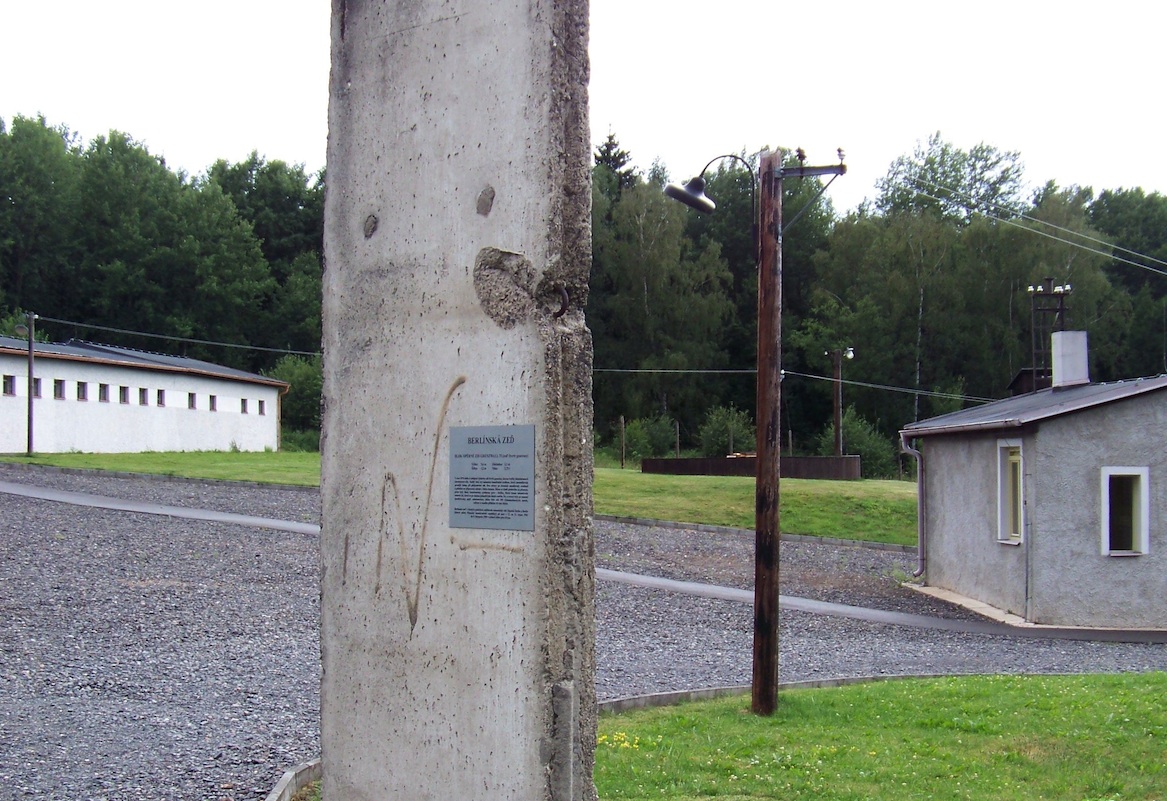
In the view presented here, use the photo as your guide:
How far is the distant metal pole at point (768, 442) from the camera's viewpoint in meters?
9.95

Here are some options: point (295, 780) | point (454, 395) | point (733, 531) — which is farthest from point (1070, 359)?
point (454, 395)

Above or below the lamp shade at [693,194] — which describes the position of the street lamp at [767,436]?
below

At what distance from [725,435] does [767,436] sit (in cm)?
4169

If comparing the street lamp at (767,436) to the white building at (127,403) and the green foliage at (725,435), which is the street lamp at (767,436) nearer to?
the white building at (127,403)

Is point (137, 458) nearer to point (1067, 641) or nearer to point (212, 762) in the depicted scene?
point (1067, 641)

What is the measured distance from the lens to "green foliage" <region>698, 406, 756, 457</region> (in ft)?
169

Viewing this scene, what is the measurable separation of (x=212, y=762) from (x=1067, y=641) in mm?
13275

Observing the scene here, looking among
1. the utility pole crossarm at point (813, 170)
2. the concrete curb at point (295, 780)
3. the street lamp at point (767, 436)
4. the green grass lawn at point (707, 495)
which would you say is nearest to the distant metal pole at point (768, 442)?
the street lamp at point (767, 436)

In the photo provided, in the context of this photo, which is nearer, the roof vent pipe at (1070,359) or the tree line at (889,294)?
the roof vent pipe at (1070,359)

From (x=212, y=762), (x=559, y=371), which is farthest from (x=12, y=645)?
(x=559, y=371)

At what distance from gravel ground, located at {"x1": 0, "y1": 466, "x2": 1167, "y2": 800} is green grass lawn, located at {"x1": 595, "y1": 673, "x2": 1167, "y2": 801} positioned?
6.39 ft

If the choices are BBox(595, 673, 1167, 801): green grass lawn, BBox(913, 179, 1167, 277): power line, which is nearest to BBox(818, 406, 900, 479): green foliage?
BBox(913, 179, 1167, 277): power line

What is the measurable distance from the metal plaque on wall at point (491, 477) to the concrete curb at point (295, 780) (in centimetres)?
238

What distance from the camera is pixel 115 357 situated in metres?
42.1
